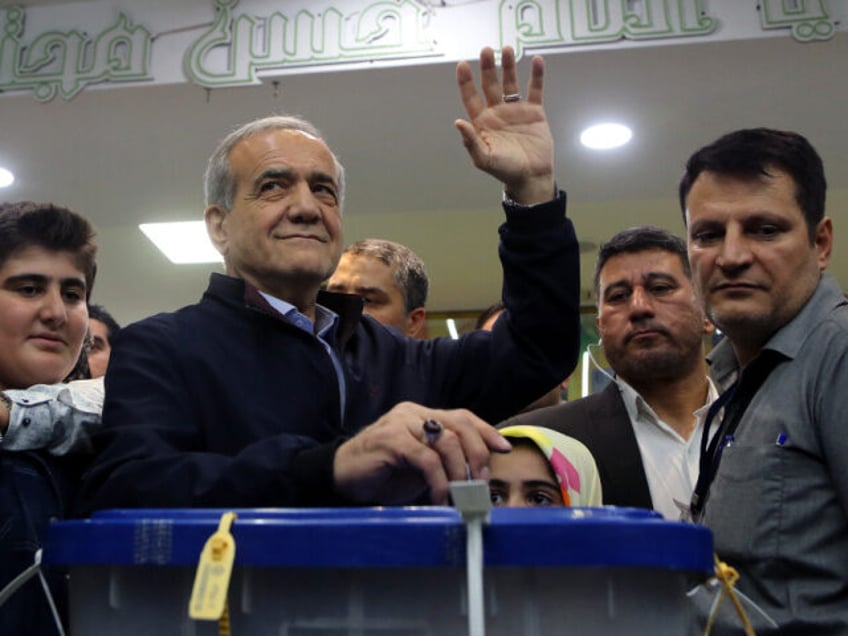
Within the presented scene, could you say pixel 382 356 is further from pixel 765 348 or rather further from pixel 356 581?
pixel 356 581

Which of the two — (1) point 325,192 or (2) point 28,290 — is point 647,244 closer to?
(1) point 325,192

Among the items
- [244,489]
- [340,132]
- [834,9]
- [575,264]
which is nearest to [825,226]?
[575,264]

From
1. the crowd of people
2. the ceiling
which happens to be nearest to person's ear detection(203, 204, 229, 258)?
the crowd of people

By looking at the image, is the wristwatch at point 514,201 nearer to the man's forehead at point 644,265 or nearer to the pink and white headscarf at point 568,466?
the pink and white headscarf at point 568,466

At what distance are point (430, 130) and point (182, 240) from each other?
160 centimetres

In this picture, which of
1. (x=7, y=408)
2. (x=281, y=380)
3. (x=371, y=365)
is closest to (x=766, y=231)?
(x=371, y=365)

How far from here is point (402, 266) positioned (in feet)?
6.46

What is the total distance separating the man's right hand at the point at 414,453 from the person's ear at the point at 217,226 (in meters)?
0.50

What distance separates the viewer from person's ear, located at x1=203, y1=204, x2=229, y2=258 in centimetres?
109

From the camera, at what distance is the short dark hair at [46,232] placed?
1.08 metres

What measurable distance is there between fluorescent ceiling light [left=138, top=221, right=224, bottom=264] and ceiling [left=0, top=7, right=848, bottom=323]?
0.26 feet

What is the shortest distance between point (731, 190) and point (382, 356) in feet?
1.57

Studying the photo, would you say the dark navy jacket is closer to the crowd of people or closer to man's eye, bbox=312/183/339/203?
the crowd of people

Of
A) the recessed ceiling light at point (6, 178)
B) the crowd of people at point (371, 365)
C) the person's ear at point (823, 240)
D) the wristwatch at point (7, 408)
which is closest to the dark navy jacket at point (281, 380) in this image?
the crowd of people at point (371, 365)
